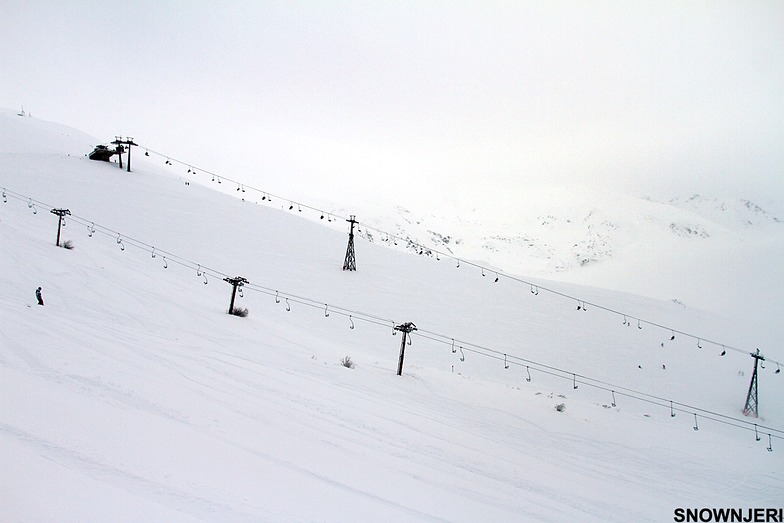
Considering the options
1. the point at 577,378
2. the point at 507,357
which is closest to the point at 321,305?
the point at 507,357

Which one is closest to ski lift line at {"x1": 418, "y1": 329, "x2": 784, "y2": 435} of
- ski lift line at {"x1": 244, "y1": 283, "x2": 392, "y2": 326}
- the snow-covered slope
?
the snow-covered slope

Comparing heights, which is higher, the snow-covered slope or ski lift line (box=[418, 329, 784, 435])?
the snow-covered slope

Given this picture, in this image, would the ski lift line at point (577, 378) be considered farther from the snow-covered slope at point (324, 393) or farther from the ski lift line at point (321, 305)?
the ski lift line at point (321, 305)

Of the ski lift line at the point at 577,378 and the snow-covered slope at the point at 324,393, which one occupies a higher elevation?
the snow-covered slope at the point at 324,393

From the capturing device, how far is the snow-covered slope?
4.85 meters

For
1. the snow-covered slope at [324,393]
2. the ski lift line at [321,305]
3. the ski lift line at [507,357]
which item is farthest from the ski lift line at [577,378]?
the ski lift line at [321,305]

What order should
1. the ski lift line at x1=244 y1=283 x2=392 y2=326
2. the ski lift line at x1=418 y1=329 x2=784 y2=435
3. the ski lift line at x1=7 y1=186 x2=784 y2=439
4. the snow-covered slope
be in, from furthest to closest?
the ski lift line at x1=244 y1=283 x2=392 y2=326
the ski lift line at x1=418 y1=329 x2=784 y2=435
the ski lift line at x1=7 y1=186 x2=784 y2=439
the snow-covered slope

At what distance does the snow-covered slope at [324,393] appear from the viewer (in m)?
4.85

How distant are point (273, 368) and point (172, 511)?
6.97 m

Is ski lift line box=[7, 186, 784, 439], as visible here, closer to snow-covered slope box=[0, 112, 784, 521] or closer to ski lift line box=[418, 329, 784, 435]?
ski lift line box=[418, 329, 784, 435]

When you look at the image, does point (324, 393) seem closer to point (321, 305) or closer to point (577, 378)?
point (321, 305)

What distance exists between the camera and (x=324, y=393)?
9.73 meters

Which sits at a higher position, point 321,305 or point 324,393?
point 321,305

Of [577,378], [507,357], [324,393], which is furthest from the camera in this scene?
[507,357]
